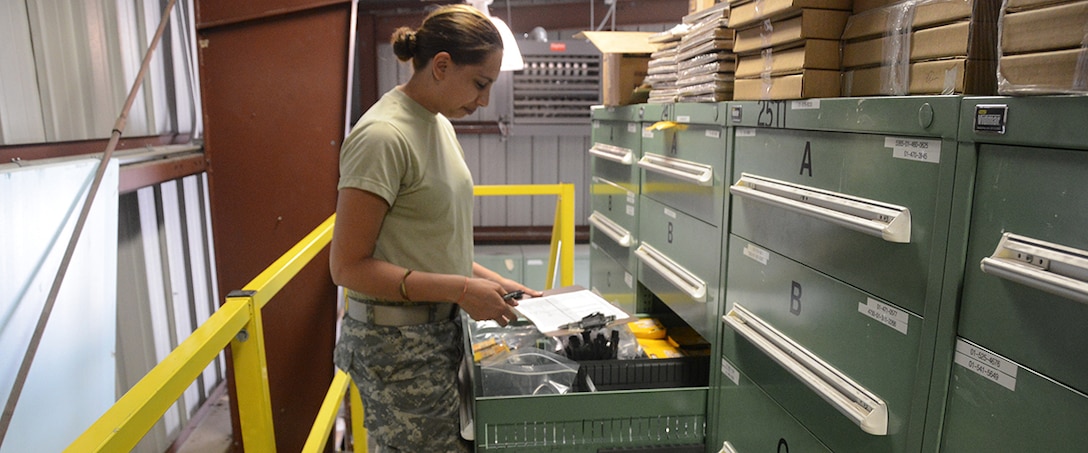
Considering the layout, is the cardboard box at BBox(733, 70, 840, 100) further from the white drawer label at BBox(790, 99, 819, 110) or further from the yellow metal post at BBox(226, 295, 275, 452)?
the yellow metal post at BBox(226, 295, 275, 452)

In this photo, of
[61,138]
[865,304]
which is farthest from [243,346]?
[61,138]

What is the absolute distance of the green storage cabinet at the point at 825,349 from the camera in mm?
1139

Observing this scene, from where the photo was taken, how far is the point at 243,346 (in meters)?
1.35

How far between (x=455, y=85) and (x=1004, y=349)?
3.84 ft

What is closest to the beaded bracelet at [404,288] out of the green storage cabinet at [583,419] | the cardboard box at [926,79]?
the green storage cabinet at [583,419]

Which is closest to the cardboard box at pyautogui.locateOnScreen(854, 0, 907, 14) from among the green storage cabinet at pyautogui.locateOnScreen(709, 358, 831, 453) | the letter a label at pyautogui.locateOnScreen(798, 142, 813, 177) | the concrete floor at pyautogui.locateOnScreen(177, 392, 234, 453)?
the letter a label at pyautogui.locateOnScreen(798, 142, 813, 177)

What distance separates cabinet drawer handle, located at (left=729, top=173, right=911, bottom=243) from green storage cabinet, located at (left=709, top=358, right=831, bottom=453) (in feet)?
1.65

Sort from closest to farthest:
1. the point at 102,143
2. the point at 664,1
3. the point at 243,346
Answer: the point at 243,346 < the point at 102,143 < the point at 664,1

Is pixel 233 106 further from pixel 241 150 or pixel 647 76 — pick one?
pixel 647 76

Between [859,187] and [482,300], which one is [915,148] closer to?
[859,187]

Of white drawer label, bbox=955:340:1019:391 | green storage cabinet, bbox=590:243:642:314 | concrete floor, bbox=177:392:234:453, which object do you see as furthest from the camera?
concrete floor, bbox=177:392:234:453

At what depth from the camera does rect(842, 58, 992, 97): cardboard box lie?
1051 millimetres

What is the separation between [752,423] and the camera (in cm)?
170

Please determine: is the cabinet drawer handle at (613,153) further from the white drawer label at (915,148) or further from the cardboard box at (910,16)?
the white drawer label at (915,148)
